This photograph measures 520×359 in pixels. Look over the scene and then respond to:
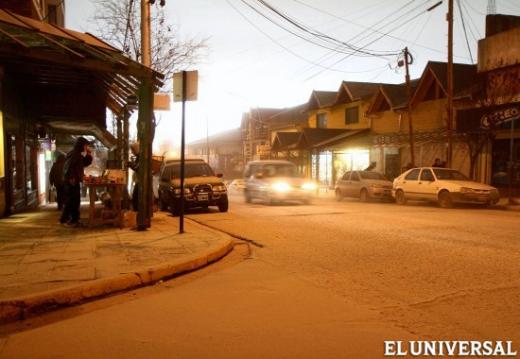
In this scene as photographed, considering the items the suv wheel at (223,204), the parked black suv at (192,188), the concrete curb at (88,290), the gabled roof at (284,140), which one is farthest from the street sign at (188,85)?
the gabled roof at (284,140)

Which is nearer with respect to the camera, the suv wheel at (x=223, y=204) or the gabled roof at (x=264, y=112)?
the suv wheel at (x=223, y=204)

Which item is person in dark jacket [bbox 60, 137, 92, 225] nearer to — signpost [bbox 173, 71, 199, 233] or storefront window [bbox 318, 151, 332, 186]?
signpost [bbox 173, 71, 199, 233]

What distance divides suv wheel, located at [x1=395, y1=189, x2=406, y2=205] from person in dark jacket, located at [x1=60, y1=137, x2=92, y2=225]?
13.6 metres

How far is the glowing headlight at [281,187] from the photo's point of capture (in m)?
18.3

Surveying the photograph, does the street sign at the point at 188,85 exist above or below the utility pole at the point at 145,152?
above

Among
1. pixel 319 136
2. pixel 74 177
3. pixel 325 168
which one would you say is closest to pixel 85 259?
pixel 74 177

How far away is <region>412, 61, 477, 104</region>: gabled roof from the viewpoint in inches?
973

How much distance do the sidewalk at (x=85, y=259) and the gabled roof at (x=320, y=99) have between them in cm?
3346

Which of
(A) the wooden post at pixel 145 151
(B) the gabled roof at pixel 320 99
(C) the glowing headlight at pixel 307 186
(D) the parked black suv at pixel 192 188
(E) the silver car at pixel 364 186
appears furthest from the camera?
(B) the gabled roof at pixel 320 99

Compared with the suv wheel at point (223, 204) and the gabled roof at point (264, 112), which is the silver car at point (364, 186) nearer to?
the suv wheel at point (223, 204)

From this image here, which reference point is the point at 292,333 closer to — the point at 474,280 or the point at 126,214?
the point at 474,280

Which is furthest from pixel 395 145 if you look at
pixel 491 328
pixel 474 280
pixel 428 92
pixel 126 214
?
pixel 491 328

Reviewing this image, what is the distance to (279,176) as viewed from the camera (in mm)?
19047

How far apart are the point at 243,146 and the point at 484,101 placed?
47.8m
